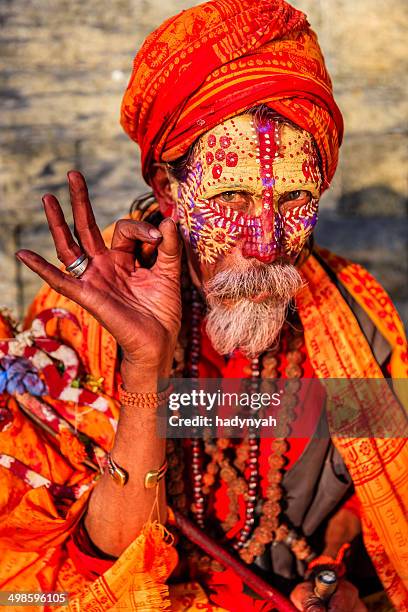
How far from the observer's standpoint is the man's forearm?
2.12m

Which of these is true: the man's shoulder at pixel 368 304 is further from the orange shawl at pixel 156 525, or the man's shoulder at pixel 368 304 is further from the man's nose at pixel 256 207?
the man's nose at pixel 256 207

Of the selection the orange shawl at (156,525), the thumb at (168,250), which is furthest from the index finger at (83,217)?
the orange shawl at (156,525)

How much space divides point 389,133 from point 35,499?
2955 millimetres

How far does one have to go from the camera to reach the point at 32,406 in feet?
8.10

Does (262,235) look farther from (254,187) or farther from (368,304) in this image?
(368,304)

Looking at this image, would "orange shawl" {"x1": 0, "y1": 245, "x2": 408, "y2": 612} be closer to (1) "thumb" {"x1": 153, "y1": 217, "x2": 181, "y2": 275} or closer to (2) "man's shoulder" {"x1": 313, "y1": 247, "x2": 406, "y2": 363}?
(2) "man's shoulder" {"x1": 313, "y1": 247, "x2": 406, "y2": 363}

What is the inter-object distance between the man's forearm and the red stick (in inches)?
5.8

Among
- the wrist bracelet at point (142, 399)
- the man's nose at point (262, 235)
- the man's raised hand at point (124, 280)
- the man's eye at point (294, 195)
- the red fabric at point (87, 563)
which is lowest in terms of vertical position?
the red fabric at point (87, 563)

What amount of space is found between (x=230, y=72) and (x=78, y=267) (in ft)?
2.24

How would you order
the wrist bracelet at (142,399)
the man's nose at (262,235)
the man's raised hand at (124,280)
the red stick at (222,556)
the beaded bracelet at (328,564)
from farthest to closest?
the beaded bracelet at (328,564)
the red stick at (222,556)
the man's nose at (262,235)
the wrist bracelet at (142,399)
the man's raised hand at (124,280)

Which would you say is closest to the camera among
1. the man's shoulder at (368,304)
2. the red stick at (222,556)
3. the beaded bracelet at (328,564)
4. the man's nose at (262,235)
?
the man's nose at (262,235)

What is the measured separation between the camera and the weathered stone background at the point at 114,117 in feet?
13.8

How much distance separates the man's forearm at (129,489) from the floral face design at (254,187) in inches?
18.6

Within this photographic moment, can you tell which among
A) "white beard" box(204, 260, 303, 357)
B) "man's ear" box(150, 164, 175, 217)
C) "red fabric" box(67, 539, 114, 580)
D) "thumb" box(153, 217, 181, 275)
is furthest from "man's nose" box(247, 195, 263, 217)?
"red fabric" box(67, 539, 114, 580)
